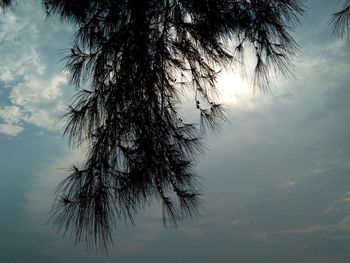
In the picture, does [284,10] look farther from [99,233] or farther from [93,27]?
[99,233]

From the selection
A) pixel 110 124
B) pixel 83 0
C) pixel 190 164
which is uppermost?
pixel 83 0

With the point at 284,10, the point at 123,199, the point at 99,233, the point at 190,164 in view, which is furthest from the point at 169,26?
the point at 99,233

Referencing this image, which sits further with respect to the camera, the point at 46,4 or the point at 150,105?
the point at 46,4

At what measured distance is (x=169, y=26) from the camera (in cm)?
332

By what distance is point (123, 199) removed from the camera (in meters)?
2.93

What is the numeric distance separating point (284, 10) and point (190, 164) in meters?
1.33

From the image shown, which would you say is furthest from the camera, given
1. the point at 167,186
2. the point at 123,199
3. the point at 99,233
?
the point at 167,186

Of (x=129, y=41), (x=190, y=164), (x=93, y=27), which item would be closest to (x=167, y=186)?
(x=190, y=164)

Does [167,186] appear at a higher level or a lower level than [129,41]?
lower

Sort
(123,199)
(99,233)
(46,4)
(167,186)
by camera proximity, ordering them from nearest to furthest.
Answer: (99,233), (123,199), (167,186), (46,4)

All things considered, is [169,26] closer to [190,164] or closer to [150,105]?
[150,105]

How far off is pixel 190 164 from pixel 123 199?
0.59m

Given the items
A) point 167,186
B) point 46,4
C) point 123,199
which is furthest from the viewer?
Result: point 46,4

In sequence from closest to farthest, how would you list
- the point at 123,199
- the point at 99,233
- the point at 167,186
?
the point at 99,233, the point at 123,199, the point at 167,186
